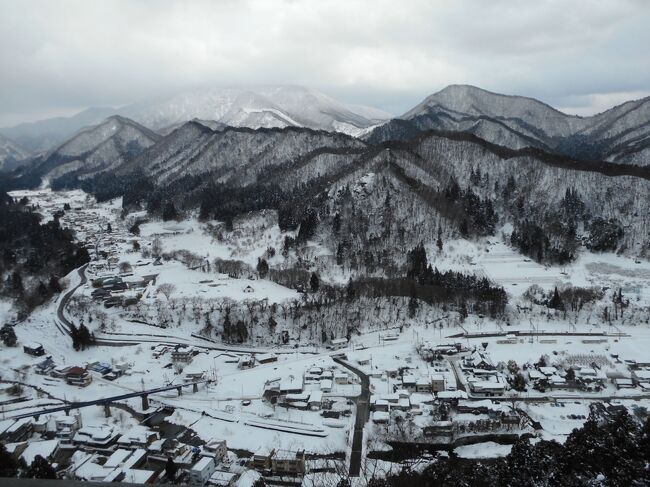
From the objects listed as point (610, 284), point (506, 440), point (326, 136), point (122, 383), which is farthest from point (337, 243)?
point (326, 136)

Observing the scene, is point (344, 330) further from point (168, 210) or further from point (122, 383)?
point (168, 210)

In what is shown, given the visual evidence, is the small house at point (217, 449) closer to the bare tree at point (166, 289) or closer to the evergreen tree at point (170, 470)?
the evergreen tree at point (170, 470)

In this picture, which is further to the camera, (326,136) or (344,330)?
(326,136)

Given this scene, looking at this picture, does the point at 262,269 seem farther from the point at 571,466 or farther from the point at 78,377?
the point at 571,466

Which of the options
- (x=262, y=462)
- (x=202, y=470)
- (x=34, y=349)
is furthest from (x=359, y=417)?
(x=34, y=349)

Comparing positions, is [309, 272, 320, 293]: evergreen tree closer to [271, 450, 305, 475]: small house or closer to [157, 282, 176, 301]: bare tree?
[157, 282, 176, 301]: bare tree

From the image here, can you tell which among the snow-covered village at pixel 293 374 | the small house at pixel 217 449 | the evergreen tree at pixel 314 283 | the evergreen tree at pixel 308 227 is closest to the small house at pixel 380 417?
the snow-covered village at pixel 293 374
